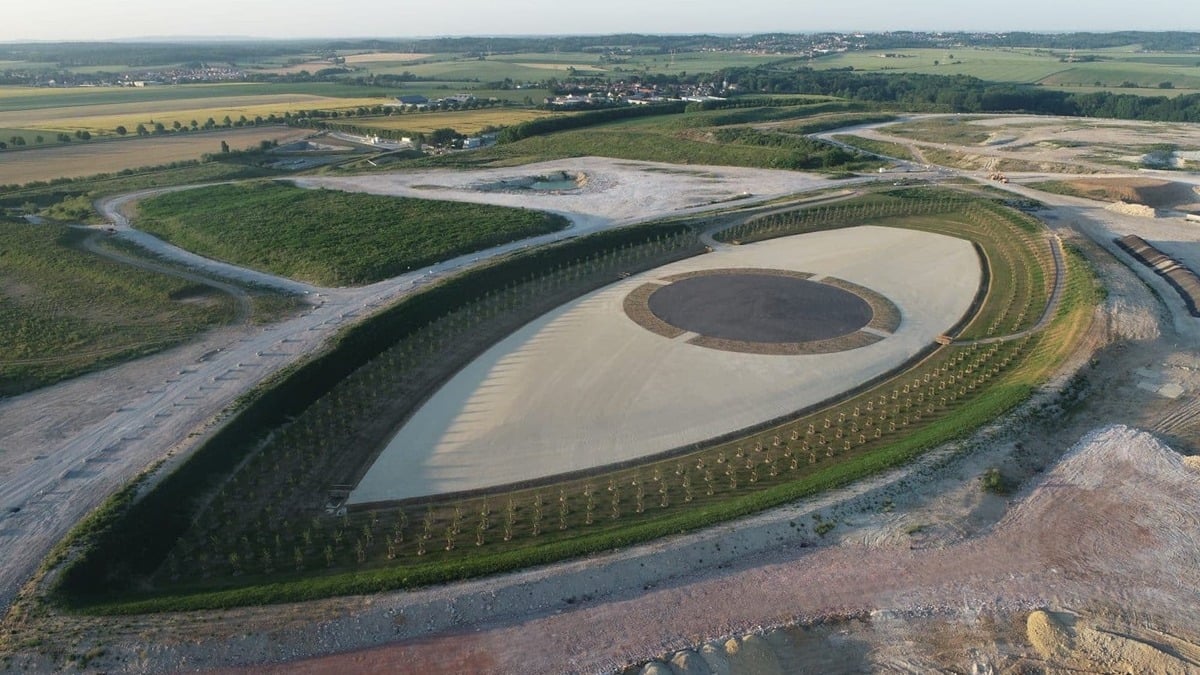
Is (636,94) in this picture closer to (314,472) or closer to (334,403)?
(334,403)

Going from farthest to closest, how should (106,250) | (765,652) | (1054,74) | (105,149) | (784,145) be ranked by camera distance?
(1054,74)
(105,149)
(784,145)
(106,250)
(765,652)

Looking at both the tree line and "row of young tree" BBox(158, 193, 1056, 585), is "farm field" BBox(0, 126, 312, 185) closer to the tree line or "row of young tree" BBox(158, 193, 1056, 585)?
"row of young tree" BBox(158, 193, 1056, 585)

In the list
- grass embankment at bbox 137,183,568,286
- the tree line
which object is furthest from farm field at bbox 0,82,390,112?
the tree line

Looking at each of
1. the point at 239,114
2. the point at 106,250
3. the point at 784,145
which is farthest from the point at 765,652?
the point at 239,114

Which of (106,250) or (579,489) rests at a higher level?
(106,250)

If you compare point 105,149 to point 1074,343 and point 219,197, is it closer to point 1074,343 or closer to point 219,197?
point 219,197

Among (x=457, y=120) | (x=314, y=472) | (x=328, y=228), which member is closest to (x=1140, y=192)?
(x=328, y=228)
